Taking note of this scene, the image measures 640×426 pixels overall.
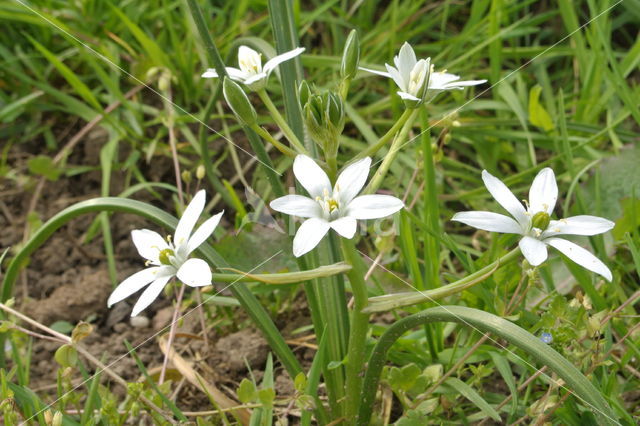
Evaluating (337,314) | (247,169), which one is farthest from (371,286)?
(247,169)

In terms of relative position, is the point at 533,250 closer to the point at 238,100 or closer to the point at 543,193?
the point at 543,193

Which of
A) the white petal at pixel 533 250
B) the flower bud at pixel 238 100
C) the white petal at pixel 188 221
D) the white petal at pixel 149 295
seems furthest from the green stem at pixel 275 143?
the white petal at pixel 533 250

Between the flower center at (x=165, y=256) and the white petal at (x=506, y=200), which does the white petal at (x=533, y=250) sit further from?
the flower center at (x=165, y=256)

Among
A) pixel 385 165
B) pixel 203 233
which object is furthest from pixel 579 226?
pixel 203 233

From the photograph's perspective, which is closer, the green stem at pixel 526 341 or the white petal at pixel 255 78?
A: the green stem at pixel 526 341

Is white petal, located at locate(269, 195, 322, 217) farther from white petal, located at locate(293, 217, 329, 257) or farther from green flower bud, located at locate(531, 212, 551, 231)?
green flower bud, located at locate(531, 212, 551, 231)

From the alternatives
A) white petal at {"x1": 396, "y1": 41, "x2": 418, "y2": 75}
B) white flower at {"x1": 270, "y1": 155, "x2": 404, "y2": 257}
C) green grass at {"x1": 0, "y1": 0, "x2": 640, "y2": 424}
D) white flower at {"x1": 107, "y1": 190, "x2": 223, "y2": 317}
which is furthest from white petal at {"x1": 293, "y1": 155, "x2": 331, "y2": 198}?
green grass at {"x1": 0, "y1": 0, "x2": 640, "y2": 424}
